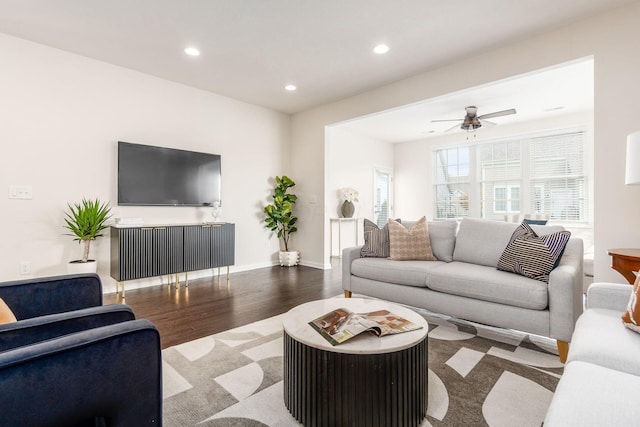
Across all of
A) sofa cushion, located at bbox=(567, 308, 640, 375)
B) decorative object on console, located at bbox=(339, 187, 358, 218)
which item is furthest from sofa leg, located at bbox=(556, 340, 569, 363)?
decorative object on console, located at bbox=(339, 187, 358, 218)

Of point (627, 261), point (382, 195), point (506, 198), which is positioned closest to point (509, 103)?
point (506, 198)

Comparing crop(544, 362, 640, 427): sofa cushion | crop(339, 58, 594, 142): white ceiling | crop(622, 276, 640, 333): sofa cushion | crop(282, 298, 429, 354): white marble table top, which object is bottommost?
crop(282, 298, 429, 354): white marble table top

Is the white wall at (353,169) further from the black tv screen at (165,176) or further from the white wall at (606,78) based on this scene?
the white wall at (606,78)

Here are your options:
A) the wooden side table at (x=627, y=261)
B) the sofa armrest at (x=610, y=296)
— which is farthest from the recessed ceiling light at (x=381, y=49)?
the sofa armrest at (x=610, y=296)

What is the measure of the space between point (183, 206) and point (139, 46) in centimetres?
200

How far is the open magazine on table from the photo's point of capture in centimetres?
142

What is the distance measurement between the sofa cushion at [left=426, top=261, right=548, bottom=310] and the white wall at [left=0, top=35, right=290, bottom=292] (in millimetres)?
3480

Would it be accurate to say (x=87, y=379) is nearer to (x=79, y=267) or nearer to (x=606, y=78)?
(x=79, y=267)

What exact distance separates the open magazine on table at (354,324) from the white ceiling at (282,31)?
2.54 metres

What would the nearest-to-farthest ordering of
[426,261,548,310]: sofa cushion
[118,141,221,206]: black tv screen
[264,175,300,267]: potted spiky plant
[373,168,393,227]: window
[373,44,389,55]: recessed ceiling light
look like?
[426,261,548,310]: sofa cushion, [373,44,389,55]: recessed ceiling light, [118,141,221,206]: black tv screen, [264,175,300,267]: potted spiky plant, [373,168,393,227]: window

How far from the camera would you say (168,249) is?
3.93 m

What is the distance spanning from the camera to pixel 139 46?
3396mm

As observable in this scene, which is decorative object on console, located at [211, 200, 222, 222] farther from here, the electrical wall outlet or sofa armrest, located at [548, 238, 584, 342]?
sofa armrest, located at [548, 238, 584, 342]

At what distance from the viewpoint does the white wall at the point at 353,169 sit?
21.0ft
